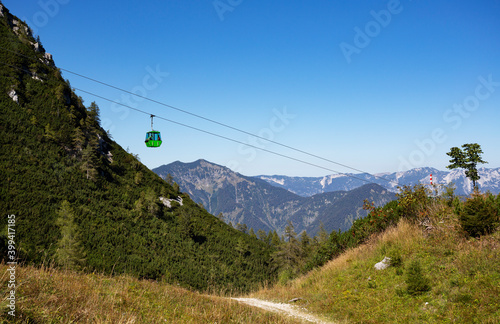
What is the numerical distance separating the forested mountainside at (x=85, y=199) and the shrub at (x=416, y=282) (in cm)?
3581

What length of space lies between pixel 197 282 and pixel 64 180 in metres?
36.5

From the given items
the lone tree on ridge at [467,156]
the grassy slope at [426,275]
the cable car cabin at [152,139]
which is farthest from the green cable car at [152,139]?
the lone tree on ridge at [467,156]

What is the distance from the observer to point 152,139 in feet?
79.7

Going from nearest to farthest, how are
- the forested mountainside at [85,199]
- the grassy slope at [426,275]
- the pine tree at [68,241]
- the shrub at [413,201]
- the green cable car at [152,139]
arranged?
1. the grassy slope at [426,275]
2. the shrub at [413,201]
3. the green cable car at [152,139]
4. the pine tree at [68,241]
5. the forested mountainside at [85,199]

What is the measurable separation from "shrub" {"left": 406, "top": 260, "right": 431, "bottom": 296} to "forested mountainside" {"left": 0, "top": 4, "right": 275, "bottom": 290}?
117 ft

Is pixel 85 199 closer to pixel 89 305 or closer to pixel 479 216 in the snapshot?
pixel 89 305

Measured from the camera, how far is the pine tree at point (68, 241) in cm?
3366

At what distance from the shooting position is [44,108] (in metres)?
66.7

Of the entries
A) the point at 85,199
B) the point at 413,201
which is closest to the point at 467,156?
the point at 413,201

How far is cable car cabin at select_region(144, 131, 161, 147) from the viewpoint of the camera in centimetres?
2405

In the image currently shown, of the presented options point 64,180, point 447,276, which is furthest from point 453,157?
point 64,180

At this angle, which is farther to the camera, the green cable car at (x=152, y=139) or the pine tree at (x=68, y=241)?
the pine tree at (x=68, y=241)

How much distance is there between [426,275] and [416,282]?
776 mm

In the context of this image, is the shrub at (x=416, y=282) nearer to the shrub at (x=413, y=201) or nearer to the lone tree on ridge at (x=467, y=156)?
the shrub at (x=413, y=201)
